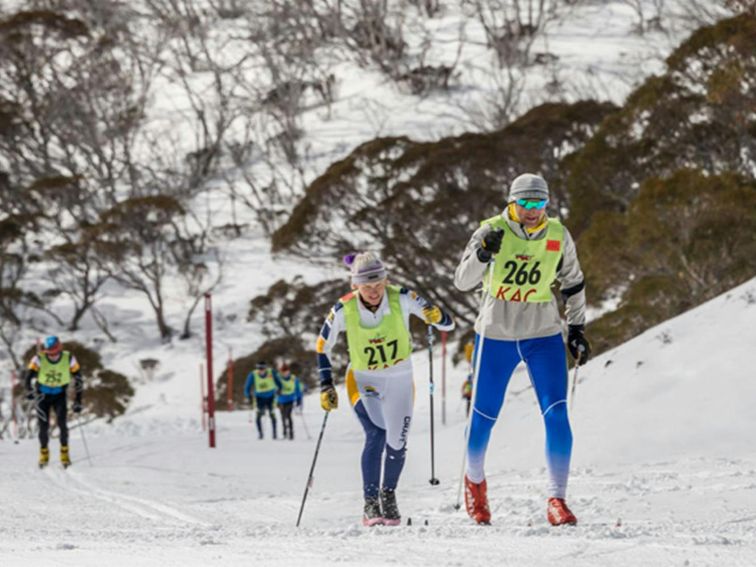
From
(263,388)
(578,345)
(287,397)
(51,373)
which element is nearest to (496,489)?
(578,345)

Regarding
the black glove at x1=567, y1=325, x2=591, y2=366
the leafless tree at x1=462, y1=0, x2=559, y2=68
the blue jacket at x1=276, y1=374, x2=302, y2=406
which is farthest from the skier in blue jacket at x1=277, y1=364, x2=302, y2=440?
the leafless tree at x1=462, y1=0, x2=559, y2=68

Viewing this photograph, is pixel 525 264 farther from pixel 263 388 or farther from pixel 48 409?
pixel 263 388

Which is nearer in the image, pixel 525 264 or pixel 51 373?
pixel 525 264

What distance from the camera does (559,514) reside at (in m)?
5.25

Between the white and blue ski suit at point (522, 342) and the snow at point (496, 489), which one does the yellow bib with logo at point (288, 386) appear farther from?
the white and blue ski suit at point (522, 342)

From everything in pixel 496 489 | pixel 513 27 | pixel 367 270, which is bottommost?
pixel 496 489

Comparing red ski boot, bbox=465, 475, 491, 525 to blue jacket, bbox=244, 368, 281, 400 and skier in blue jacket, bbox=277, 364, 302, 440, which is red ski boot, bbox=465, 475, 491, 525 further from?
skier in blue jacket, bbox=277, 364, 302, 440

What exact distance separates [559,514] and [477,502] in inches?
24.4

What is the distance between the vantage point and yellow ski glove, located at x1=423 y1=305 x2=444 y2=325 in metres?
6.50

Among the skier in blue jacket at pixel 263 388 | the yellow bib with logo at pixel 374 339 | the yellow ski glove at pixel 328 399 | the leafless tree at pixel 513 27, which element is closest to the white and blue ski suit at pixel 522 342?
the yellow bib with logo at pixel 374 339

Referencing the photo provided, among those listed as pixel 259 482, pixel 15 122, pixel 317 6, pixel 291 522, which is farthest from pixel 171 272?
pixel 291 522

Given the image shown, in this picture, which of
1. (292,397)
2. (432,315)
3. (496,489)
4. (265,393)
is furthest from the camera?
(292,397)

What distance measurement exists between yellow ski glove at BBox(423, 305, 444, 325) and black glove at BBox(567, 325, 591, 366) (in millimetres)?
974

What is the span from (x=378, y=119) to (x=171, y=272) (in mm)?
18098
